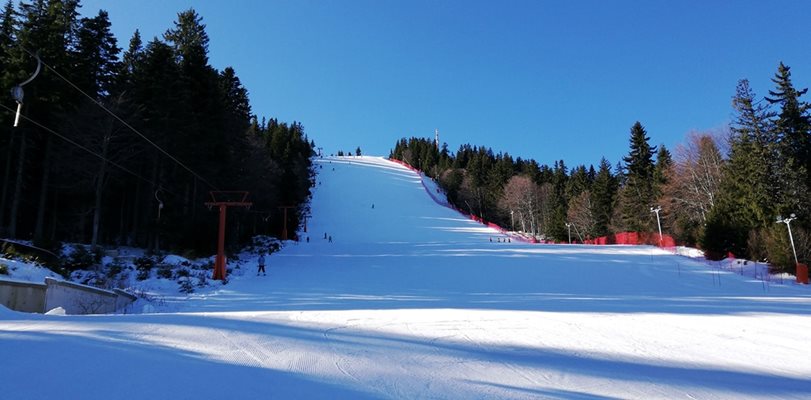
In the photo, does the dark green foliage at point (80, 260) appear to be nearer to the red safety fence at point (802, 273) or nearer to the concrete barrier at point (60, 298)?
the concrete barrier at point (60, 298)

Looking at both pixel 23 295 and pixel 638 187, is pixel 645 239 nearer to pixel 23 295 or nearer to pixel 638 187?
pixel 638 187

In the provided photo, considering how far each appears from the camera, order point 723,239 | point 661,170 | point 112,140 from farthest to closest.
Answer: point 661,170 → point 723,239 → point 112,140

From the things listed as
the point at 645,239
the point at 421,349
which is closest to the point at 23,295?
the point at 421,349

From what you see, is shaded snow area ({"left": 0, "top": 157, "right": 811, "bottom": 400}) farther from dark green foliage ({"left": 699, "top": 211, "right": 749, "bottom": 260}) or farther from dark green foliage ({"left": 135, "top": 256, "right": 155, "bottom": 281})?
dark green foliage ({"left": 699, "top": 211, "right": 749, "bottom": 260})

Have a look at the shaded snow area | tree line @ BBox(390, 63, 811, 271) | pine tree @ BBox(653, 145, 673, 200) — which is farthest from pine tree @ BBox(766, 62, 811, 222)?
the shaded snow area

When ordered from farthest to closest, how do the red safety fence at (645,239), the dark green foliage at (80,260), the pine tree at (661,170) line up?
the pine tree at (661,170)
the red safety fence at (645,239)
the dark green foliage at (80,260)

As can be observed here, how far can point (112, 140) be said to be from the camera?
23266 millimetres

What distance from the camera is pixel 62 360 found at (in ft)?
14.4

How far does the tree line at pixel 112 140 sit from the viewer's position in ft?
72.9

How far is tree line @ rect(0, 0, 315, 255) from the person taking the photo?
22.2m

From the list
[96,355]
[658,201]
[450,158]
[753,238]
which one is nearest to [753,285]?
[753,238]

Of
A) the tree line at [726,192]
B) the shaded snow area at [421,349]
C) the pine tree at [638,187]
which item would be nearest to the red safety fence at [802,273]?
the tree line at [726,192]

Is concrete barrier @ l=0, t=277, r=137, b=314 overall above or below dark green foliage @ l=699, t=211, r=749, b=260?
below

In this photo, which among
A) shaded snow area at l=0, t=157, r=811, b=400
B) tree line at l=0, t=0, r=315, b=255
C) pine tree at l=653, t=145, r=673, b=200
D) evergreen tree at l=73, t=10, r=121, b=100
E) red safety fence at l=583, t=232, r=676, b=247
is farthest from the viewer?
pine tree at l=653, t=145, r=673, b=200
